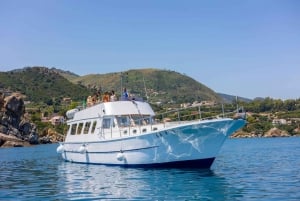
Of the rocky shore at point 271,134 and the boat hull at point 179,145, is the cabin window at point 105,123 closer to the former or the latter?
the boat hull at point 179,145

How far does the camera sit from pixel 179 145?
24359 millimetres

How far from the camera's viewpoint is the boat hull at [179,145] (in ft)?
78.4

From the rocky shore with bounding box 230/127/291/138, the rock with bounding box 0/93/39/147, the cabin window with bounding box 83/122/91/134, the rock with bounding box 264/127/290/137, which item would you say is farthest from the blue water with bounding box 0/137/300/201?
the rocky shore with bounding box 230/127/291/138

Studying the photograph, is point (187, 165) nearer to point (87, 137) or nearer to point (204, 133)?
point (204, 133)

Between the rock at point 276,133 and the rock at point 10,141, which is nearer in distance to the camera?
the rock at point 10,141

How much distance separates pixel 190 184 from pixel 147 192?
98.3 inches

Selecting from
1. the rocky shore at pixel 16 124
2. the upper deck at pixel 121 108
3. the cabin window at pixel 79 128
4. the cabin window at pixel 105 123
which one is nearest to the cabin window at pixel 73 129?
the cabin window at pixel 79 128

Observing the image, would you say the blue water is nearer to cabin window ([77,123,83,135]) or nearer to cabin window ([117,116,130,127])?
cabin window ([117,116,130,127])

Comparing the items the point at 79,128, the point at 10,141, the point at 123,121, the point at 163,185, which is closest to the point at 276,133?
the point at 10,141

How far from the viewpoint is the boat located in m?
24.1

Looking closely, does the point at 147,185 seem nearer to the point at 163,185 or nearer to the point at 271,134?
the point at 163,185

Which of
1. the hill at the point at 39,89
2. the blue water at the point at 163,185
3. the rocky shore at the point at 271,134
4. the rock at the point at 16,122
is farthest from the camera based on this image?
the hill at the point at 39,89

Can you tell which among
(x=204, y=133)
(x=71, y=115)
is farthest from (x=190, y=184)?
(x=71, y=115)

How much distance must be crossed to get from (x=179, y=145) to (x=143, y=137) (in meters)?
2.14
